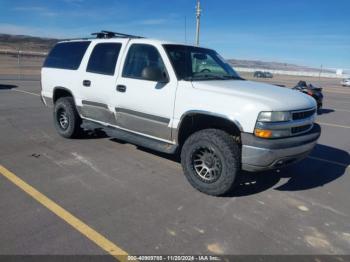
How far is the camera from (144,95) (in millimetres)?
4797

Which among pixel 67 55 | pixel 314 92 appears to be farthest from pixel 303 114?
pixel 314 92

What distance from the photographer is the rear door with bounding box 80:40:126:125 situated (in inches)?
211

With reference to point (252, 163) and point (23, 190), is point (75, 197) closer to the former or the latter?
point (23, 190)

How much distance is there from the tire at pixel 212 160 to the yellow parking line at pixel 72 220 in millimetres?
1630

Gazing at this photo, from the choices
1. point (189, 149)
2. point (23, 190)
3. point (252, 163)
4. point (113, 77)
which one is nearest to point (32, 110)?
point (113, 77)

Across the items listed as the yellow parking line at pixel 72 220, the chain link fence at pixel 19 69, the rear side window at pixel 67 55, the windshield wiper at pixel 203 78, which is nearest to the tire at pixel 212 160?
the windshield wiper at pixel 203 78

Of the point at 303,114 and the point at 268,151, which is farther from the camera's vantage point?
the point at 303,114

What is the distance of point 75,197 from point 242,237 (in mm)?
2092

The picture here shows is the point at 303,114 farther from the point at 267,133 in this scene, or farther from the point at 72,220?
the point at 72,220

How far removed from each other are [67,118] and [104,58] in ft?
5.54

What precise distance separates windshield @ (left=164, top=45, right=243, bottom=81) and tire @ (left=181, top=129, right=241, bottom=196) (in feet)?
3.13

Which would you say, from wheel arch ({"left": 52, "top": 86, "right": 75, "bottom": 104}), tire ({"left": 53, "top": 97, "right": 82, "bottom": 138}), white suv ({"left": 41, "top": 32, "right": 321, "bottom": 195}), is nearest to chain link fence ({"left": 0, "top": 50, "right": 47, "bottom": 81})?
wheel arch ({"left": 52, "top": 86, "right": 75, "bottom": 104})

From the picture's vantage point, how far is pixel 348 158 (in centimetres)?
640

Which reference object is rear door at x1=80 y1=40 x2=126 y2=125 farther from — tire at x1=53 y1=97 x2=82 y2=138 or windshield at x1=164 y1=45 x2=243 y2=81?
windshield at x1=164 y1=45 x2=243 y2=81
